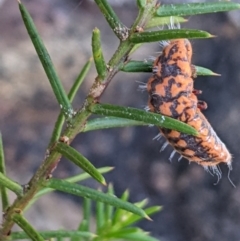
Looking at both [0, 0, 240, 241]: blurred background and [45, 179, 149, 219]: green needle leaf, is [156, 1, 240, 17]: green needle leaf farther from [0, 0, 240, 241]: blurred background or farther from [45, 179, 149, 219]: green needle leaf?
[0, 0, 240, 241]: blurred background

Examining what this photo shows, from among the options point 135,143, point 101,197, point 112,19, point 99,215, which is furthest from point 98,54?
point 135,143

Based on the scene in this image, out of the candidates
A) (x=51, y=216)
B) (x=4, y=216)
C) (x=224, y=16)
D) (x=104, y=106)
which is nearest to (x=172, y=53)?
(x=104, y=106)

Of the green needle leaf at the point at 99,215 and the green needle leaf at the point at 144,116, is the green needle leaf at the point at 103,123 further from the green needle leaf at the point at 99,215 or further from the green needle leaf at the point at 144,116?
the green needle leaf at the point at 99,215

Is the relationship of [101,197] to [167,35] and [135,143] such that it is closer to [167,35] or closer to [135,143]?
[167,35]

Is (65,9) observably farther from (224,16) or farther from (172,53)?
(172,53)

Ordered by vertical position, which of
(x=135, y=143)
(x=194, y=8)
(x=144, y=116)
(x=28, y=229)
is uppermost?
(x=135, y=143)

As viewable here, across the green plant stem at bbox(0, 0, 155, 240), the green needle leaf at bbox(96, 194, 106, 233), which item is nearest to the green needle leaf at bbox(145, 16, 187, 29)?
the green plant stem at bbox(0, 0, 155, 240)

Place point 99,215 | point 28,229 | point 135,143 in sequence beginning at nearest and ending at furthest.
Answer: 1. point 28,229
2. point 99,215
3. point 135,143
